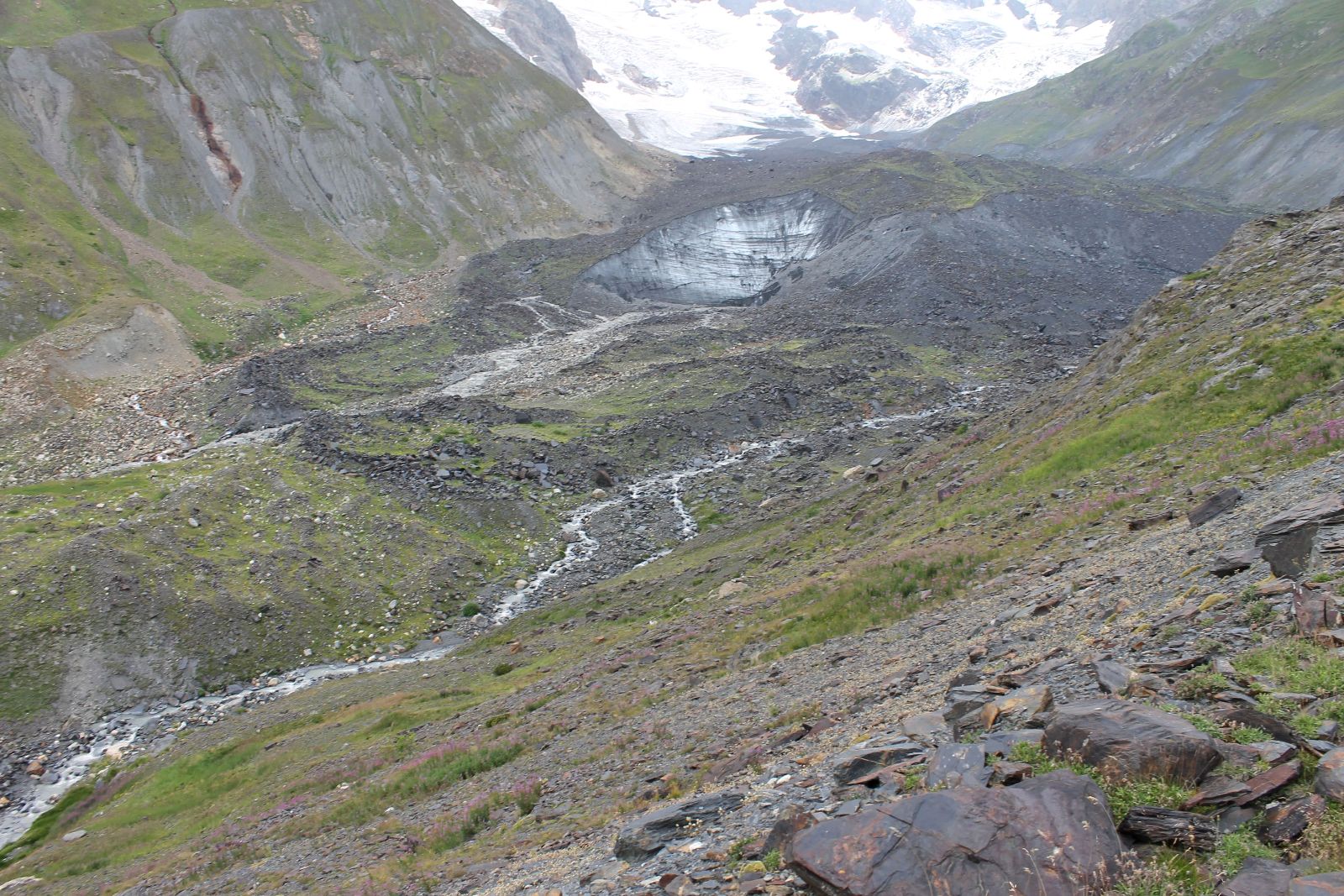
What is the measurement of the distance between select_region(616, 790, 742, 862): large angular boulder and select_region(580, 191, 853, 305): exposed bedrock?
340ft

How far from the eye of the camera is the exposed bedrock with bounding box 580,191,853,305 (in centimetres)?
11450

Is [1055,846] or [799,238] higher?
[799,238]

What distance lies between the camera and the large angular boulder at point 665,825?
10.8 metres

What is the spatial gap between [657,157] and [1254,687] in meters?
175

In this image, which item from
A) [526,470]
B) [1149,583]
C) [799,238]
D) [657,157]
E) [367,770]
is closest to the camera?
[1149,583]

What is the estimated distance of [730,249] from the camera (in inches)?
4685

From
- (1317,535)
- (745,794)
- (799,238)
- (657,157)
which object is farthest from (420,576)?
(657,157)

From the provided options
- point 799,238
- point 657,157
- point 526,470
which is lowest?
point 526,470

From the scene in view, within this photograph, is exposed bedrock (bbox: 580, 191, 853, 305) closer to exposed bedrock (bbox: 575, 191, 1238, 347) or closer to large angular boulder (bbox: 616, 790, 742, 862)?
exposed bedrock (bbox: 575, 191, 1238, 347)

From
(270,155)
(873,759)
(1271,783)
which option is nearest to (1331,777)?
(1271,783)

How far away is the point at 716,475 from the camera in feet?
181

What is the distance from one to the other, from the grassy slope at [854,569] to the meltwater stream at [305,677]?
2.56m

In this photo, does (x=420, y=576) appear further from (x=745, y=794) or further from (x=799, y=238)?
(x=799, y=238)

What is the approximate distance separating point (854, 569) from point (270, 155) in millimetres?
105818
